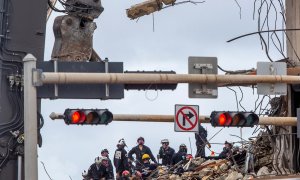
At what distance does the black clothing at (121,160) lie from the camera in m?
32.2

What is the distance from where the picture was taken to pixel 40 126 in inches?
811

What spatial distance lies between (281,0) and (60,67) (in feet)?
31.2

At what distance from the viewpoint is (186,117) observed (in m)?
22.1

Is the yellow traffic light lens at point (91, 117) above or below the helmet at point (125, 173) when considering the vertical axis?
above

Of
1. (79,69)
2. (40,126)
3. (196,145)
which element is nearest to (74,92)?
(79,69)

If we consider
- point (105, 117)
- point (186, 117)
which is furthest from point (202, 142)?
point (105, 117)

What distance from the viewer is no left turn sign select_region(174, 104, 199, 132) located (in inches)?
868

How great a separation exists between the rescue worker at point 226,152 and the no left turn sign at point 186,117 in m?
4.13

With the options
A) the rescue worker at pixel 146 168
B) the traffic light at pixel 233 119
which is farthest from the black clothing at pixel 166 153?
the traffic light at pixel 233 119

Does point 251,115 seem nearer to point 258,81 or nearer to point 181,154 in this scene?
point 258,81

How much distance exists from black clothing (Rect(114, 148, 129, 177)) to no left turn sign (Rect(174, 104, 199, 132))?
33.3ft

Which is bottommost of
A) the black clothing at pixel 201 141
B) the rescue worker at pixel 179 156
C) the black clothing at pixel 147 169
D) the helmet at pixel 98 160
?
the black clothing at pixel 147 169

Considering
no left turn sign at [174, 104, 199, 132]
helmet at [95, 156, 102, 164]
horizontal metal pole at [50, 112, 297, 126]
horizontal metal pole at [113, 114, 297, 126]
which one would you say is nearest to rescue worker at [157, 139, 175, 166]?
helmet at [95, 156, 102, 164]

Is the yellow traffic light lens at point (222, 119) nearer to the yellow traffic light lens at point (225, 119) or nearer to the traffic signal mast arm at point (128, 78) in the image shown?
the yellow traffic light lens at point (225, 119)
